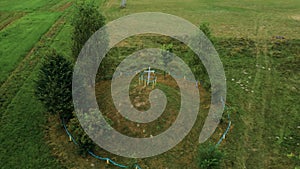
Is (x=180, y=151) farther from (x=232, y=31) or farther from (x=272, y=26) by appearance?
(x=272, y=26)

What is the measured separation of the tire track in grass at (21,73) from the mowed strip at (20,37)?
1.62 feet

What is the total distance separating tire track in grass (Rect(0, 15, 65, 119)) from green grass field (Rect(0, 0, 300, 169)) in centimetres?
7

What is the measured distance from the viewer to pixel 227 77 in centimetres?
2742

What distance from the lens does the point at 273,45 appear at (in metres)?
34.3

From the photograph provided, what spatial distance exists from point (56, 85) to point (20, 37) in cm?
1881

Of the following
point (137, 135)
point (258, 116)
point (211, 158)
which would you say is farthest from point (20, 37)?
point (211, 158)

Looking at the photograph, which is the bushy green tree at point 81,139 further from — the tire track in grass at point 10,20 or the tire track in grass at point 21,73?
the tire track in grass at point 10,20

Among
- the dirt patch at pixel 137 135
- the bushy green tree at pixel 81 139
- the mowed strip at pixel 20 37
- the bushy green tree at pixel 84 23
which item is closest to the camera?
the bushy green tree at pixel 81 139

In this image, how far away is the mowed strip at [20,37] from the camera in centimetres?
2833

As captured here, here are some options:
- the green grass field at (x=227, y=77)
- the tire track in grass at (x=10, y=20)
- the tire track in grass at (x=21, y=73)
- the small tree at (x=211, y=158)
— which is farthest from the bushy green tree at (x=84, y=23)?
the tire track in grass at (x=10, y=20)

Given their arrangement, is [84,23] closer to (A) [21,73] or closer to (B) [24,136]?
(B) [24,136]

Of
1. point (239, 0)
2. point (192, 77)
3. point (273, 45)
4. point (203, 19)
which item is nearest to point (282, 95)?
point (192, 77)

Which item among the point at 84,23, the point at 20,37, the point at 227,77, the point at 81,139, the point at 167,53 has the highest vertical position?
the point at 84,23

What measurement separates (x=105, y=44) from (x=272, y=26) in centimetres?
2816
